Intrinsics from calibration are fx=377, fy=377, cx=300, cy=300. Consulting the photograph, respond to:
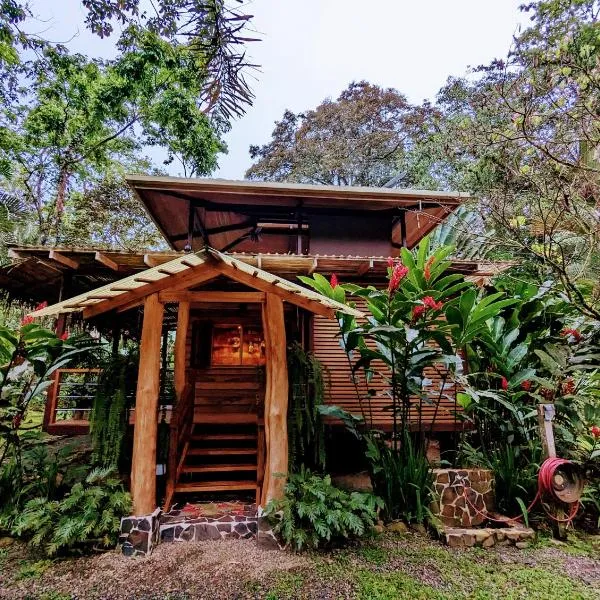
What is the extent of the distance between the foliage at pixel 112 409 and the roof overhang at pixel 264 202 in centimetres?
381

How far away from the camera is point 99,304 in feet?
12.4

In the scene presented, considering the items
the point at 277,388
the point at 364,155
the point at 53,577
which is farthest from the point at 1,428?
the point at 364,155

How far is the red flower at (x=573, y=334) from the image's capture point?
4.84 meters

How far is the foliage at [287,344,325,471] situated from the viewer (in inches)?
179

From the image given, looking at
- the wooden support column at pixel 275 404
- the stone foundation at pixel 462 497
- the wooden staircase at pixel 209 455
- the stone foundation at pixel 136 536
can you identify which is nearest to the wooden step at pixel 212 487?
the wooden staircase at pixel 209 455

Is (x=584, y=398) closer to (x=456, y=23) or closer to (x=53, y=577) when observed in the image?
(x=456, y=23)

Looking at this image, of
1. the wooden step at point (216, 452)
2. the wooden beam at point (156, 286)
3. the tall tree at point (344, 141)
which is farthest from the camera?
the tall tree at point (344, 141)

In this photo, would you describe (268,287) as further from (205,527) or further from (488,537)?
(488,537)

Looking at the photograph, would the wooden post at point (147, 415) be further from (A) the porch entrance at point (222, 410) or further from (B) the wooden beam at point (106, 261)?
(B) the wooden beam at point (106, 261)

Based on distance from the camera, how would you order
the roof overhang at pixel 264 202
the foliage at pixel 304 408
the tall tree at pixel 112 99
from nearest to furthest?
the tall tree at pixel 112 99
the foliage at pixel 304 408
the roof overhang at pixel 264 202

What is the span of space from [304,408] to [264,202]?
15.7 feet

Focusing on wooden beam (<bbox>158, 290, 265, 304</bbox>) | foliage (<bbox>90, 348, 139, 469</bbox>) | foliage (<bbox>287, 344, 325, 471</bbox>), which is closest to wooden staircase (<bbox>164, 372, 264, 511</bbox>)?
foliage (<bbox>287, 344, 325, 471</bbox>)

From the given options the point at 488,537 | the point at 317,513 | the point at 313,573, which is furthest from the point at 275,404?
the point at 488,537

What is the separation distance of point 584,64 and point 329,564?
528 cm
